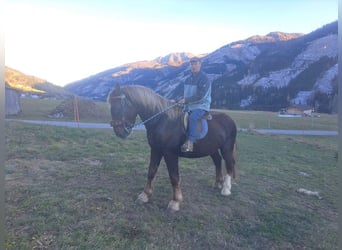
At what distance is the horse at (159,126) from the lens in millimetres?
4676

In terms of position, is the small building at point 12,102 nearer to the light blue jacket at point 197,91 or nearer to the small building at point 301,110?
the light blue jacket at point 197,91

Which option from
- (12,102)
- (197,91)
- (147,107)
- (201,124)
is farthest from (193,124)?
(12,102)

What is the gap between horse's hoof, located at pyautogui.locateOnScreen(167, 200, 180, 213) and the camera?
498 centimetres

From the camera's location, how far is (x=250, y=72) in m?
7.97

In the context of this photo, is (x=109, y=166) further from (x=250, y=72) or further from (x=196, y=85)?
(x=250, y=72)

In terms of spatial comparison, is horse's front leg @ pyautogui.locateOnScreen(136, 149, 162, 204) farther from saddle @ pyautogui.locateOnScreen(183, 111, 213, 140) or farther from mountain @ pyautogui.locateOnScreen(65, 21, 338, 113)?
mountain @ pyautogui.locateOnScreen(65, 21, 338, 113)

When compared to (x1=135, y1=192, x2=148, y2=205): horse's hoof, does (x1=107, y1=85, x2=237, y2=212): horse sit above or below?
above

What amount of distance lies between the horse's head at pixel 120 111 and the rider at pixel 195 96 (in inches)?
41.7

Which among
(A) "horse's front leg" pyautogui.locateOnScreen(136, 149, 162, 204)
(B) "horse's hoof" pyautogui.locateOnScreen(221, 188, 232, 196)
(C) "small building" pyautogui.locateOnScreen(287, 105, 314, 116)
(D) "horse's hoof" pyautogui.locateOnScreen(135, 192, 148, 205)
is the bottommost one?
(B) "horse's hoof" pyautogui.locateOnScreen(221, 188, 232, 196)

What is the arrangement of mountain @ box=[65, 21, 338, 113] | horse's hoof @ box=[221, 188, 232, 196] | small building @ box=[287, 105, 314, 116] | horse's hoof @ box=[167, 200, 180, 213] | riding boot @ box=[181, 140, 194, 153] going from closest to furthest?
1. horse's hoof @ box=[167, 200, 180, 213]
2. riding boot @ box=[181, 140, 194, 153]
3. horse's hoof @ box=[221, 188, 232, 196]
4. mountain @ box=[65, 21, 338, 113]
5. small building @ box=[287, 105, 314, 116]

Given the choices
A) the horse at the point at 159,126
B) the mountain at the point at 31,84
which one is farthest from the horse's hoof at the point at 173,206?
the mountain at the point at 31,84

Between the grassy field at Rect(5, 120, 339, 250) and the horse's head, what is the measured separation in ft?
4.75

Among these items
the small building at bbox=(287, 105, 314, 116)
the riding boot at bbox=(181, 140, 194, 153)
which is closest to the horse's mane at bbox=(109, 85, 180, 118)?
the riding boot at bbox=(181, 140, 194, 153)

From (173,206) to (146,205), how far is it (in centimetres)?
53
